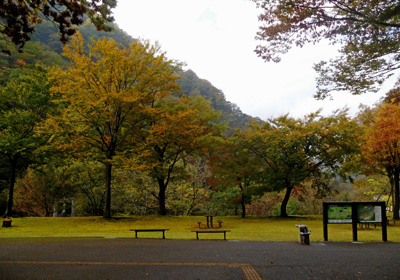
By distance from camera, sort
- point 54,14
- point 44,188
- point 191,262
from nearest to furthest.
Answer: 1. point 54,14
2. point 191,262
3. point 44,188

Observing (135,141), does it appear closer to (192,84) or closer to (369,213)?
(369,213)

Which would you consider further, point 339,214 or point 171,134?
point 171,134

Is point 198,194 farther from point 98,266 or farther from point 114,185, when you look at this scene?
point 98,266

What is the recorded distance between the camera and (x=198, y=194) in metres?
25.5

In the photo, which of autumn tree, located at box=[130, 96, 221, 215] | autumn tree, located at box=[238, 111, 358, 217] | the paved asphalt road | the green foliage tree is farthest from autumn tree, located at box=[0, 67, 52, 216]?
autumn tree, located at box=[238, 111, 358, 217]

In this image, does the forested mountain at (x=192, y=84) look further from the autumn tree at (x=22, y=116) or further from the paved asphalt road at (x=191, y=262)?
the paved asphalt road at (x=191, y=262)

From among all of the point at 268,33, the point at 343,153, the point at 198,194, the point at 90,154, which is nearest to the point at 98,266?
the point at 268,33

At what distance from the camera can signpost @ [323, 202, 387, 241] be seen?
9461mm

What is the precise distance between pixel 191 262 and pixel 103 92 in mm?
12867

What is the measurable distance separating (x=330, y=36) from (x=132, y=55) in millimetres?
12449

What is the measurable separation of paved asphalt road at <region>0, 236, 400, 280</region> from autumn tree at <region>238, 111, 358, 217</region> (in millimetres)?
11911

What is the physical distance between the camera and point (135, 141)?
1861 centimetres

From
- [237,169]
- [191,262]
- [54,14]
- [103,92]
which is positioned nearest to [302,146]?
[237,169]

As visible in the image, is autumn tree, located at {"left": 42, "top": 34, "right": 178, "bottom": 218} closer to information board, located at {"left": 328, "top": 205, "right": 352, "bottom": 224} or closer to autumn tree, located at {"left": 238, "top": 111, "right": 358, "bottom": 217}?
autumn tree, located at {"left": 238, "top": 111, "right": 358, "bottom": 217}
